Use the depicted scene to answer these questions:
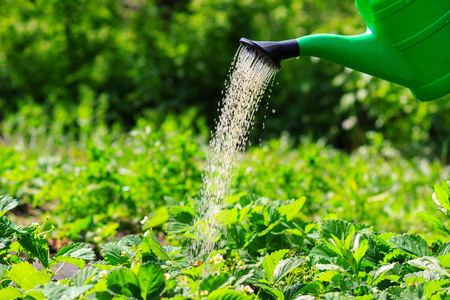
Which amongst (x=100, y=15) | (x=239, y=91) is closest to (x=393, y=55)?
(x=239, y=91)

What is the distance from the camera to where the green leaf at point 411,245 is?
144cm

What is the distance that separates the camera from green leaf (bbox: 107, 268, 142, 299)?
1.22 meters

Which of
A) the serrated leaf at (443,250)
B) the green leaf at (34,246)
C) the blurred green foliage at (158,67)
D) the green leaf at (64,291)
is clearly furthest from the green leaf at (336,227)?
the blurred green foliage at (158,67)

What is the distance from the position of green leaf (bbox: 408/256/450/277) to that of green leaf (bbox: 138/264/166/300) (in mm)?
657

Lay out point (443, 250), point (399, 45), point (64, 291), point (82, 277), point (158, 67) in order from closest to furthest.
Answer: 1. point (64, 291)
2. point (82, 277)
3. point (443, 250)
4. point (399, 45)
5. point (158, 67)

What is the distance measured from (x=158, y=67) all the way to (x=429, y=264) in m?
3.70

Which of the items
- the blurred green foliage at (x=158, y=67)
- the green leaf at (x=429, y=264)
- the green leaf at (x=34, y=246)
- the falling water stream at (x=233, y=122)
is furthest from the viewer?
the blurred green foliage at (x=158, y=67)

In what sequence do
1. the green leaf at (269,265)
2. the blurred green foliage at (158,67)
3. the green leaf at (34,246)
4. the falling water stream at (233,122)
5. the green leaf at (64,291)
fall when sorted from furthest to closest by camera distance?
1. the blurred green foliage at (158,67)
2. the falling water stream at (233,122)
3. the green leaf at (34,246)
4. the green leaf at (269,265)
5. the green leaf at (64,291)

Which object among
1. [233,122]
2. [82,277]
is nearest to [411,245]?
[233,122]

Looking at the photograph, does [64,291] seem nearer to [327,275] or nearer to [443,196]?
[327,275]

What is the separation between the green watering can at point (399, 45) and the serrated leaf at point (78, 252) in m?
0.85

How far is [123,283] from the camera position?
1.23 m

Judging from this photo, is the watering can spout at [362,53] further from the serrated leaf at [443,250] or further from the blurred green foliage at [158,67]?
the blurred green foliage at [158,67]

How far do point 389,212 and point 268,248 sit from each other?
3.69ft
